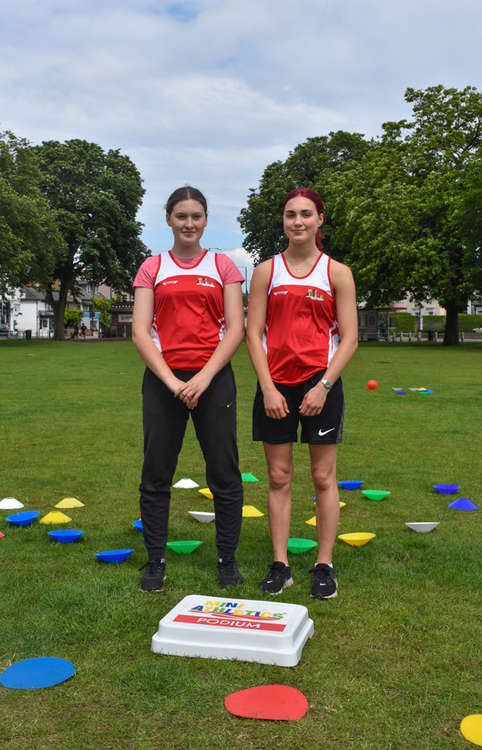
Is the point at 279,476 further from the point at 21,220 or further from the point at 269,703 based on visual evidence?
the point at 21,220

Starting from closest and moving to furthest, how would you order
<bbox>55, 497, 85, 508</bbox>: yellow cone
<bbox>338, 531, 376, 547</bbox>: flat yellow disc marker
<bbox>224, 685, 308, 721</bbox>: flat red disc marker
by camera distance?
<bbox>224, 685, 308, 721</bbox>: flat red disc marker
<bbox>338, 531, 376, 547</bbox>: flat yellow disc marker
<bbox>55, 497, 85, 508</bbox>: yellow cone

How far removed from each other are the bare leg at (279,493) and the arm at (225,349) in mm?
561

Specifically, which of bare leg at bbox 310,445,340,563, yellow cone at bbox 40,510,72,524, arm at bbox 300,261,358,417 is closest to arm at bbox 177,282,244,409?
arm at bbox 300,261,358,417

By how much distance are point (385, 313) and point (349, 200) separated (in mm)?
24690

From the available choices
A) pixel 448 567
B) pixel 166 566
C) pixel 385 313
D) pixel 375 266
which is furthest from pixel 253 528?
pixel 385 313

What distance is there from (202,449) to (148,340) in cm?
70

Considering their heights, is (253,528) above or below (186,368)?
below

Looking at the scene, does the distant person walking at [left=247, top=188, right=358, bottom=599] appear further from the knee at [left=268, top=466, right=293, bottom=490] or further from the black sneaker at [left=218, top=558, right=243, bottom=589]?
the black sneaker at [left=218, top=558, right=243, bottom=589]

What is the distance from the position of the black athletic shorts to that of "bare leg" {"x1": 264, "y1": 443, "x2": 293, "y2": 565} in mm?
70

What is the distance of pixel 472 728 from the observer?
2.39 metres

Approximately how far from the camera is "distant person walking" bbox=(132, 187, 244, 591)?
3682mm

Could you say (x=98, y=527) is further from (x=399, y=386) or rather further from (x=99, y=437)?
(x=399, y=386)

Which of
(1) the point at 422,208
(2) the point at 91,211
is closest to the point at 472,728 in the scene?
(1) the point at 422,208

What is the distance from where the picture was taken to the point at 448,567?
409 cm
